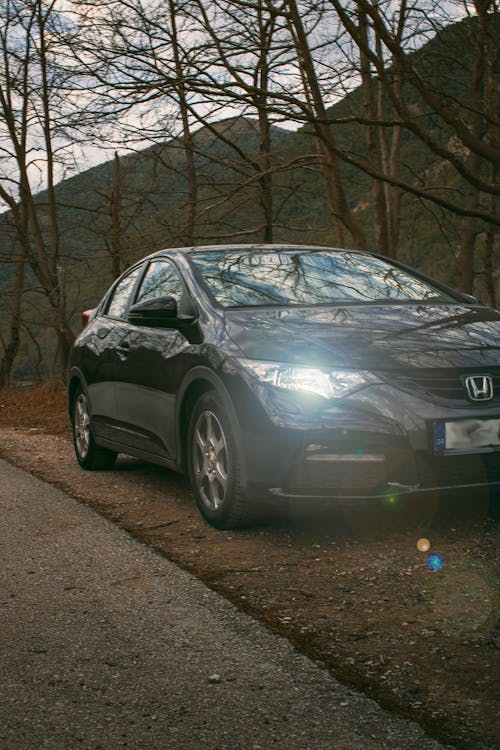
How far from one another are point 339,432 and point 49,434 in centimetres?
691

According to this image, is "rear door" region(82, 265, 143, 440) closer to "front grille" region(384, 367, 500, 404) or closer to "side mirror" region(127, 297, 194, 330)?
"side mirror" region(127, 297, 194, 330)

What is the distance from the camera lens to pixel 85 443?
7.67 meters

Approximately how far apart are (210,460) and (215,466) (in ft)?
0.27

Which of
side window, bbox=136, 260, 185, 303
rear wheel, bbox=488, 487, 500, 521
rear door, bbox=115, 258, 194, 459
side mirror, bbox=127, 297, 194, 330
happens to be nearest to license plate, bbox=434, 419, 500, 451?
rear wheel, bbox=488, 487, 500, 521

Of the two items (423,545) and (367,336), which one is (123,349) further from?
(423,545)

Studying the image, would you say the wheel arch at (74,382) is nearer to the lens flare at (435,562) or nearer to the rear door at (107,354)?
the rear door at (107,354)

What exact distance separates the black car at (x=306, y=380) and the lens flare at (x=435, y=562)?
1.08 ft

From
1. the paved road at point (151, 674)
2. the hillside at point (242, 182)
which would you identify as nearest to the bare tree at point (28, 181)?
the hillside at point (242, 182)

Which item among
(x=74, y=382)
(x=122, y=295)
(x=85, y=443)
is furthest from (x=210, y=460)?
(x=74, y=382)

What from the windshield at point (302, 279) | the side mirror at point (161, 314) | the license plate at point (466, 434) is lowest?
the license plate at point (466, 434)

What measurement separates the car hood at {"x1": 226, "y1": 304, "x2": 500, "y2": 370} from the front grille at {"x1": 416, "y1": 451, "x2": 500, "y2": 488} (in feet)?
1.50

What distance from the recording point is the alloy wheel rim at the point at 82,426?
25.0 ft

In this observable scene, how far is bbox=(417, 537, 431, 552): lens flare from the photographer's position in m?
4.49

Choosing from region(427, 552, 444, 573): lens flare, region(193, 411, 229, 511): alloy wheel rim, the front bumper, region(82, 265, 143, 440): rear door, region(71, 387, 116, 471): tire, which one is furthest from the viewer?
region(71, 387, 116, 471): tire
